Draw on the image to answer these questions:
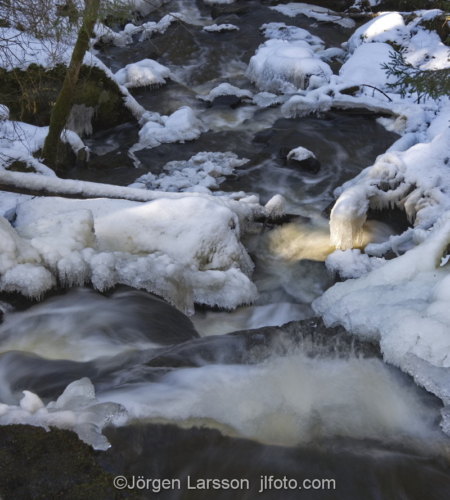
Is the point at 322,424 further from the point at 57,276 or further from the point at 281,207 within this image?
the point at 281,207

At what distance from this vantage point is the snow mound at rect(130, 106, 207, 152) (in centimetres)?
964

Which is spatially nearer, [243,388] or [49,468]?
[49,468]

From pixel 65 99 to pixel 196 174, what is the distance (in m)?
2.18

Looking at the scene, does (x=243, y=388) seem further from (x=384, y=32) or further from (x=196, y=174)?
(x=384, y=32)

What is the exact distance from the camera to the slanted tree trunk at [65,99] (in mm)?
6938

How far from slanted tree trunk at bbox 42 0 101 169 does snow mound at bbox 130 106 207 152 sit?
201cm

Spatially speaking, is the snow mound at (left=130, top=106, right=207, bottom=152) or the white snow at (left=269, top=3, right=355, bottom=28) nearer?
the snow mound at (left=130, top=106, right=207, bottom=152)

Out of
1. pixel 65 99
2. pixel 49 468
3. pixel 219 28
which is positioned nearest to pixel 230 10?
pixel 219 28

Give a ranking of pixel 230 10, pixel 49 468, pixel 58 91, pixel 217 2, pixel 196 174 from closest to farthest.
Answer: pixel 49 468 → pixel 196 174 → pixel 58 91 → pixel 230 10 → pixel 217 2

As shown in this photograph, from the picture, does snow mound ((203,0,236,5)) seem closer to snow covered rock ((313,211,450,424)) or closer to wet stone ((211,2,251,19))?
wet stone ((211,2,251,19))

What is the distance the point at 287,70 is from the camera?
11695 millimetres

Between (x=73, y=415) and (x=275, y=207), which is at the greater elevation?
(x=275, y=207)

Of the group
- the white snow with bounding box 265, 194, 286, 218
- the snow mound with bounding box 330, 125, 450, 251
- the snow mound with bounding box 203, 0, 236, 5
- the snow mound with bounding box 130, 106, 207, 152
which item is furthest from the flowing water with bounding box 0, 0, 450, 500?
the snow mound with bounding box 203, 0, 236, 5

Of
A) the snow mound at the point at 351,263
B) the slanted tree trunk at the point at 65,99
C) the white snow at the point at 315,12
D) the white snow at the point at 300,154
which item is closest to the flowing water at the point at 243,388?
the snow mound at the point at 351,263
